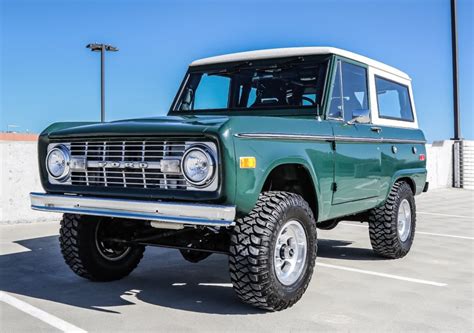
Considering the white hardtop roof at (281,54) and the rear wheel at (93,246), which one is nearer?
the rear wheel at (93,246)

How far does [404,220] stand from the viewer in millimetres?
6441

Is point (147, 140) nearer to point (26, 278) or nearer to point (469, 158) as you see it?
point (26, 278)

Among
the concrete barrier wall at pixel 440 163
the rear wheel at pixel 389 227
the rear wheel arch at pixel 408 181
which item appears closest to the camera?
the rear wheel at pixel 389 227

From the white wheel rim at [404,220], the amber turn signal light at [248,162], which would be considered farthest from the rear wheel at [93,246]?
the white wheel rim at [404,220]

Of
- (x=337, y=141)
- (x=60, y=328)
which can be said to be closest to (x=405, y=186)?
(x=337, y=141)

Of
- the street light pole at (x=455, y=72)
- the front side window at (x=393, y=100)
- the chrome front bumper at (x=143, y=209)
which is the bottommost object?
the chrome front bumper at (x=143, y=209)

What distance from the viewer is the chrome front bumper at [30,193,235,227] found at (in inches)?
136

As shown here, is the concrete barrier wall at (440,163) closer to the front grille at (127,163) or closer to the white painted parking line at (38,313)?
the front grille at (127,163)

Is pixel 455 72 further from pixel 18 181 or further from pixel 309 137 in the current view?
pixel 309 137

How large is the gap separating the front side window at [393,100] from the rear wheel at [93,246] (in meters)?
3.06

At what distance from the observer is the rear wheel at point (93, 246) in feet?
15.4

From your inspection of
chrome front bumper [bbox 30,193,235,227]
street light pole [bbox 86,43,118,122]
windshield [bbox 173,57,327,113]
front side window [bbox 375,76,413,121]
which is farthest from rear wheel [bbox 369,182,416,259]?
street light pole [bbox 86,43,118,122]

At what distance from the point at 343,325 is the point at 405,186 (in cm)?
310

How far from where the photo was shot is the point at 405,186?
6.34 meters
